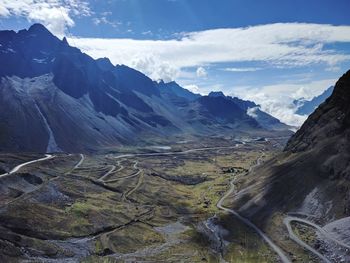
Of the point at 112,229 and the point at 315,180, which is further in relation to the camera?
the point at 315,180

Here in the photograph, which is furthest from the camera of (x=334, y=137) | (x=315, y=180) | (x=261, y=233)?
(x=334, y=137)

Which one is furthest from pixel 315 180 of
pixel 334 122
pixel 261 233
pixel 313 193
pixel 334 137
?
pixel 334 122

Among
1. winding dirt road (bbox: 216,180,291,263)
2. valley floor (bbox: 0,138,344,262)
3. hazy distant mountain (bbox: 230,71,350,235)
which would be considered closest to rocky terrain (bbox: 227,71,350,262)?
hazy distant mountain (bbox: 230,71,350,235)

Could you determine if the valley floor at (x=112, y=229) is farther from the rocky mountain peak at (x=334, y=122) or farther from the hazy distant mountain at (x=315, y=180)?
the rocky mountain peak at (x=334, y=122)

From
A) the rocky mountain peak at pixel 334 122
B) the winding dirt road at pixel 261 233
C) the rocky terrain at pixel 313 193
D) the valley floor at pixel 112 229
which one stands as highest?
the rocky mountain peak at pixel 334 122

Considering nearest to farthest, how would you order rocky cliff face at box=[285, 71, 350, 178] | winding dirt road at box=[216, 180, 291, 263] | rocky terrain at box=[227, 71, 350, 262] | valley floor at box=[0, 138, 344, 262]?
valley floor at box=[0, 138, 344, 262], winding dirt road at box=[216, 180, 291, 263], rocky terrain at box=[227, 71, 350, 262], rocky cliff face at box=[285, 71, 350, 178]

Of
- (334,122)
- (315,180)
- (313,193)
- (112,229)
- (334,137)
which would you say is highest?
(334,122)

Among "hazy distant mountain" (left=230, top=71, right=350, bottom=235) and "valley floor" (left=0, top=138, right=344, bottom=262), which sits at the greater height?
"hazy distant mountain" (left=230, top=71, right=350, bottom=235)

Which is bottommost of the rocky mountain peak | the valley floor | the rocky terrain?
the valley floor

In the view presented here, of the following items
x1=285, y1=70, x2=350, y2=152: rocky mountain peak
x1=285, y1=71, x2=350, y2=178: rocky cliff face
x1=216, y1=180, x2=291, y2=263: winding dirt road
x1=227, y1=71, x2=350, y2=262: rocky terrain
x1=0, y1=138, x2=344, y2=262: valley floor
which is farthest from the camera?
x1=285, y1=70, x2=350, y2=152: rocky mountain peak

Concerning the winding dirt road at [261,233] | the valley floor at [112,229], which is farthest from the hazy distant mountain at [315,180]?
the valley floor at [112,229]

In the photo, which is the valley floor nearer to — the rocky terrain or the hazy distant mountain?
the rocky terrain

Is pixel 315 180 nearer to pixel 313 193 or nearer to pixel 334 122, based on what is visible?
pixel 313 193

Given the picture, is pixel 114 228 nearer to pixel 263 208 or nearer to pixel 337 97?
pixel 263 208
